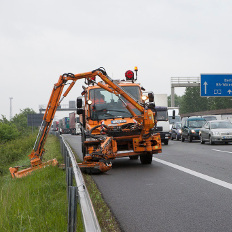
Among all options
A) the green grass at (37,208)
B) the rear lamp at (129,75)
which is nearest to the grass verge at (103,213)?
the green grass at (37,208)

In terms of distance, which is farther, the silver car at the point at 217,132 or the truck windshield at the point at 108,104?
the silver car at the point at 217,132

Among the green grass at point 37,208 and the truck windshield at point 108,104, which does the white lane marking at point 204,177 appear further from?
the green grass at point 37,208

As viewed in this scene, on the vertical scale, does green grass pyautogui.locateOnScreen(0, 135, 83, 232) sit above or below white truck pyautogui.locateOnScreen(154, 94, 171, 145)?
below

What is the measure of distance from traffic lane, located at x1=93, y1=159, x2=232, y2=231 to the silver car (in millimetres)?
14572

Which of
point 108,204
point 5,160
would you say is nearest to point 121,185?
point 108,204

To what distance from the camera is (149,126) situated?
12445mm

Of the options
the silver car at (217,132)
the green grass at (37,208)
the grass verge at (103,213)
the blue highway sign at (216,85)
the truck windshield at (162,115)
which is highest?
the blue highway sign at (216,85)

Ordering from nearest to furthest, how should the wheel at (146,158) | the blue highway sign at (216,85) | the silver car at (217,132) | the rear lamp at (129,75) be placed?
the wheel at (146,158) → the rear lamp at (129,75) → the silver car at (217,132) → the blue highway sign at (216,85)

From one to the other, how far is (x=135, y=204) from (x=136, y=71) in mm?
8472

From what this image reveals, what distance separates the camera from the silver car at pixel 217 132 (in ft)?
82.3

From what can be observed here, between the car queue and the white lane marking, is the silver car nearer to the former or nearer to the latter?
the car queue

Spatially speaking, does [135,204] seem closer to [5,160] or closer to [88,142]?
[88,142]

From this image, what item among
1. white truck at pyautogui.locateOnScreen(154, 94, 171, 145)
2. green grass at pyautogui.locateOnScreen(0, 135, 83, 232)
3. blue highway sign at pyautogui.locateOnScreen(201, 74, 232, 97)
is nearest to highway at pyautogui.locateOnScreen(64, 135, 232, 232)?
green grass at pyautogui.locateOnScreen(0, 135, 83, 232)

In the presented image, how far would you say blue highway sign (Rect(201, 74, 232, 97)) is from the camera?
115 ft
